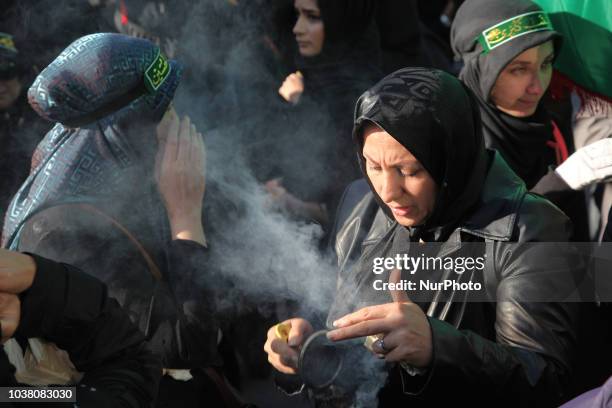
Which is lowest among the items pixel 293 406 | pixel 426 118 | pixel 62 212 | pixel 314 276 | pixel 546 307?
pixel 293 406

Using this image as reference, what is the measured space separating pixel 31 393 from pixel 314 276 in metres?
1.20

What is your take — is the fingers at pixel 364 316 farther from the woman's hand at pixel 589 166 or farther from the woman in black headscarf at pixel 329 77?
the woman in black headscarf at pixel 329 77

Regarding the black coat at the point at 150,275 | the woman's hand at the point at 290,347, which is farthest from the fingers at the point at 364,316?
the black coat at the point at 150,275

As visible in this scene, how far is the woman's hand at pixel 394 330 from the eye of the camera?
2668 millimetres

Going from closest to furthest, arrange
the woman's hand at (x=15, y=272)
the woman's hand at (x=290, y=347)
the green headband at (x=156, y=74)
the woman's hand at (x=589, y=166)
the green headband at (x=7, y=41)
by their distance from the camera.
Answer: the woman's hand at (x=15, y=272), the woman's hand at (x=290, y=347), the woman's hand at (x=589, y=166), the green headband at (x=156, y=74), the green headband at (x=7, y=41)

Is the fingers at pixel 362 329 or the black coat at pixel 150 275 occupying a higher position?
the fingers at pixel 362 329

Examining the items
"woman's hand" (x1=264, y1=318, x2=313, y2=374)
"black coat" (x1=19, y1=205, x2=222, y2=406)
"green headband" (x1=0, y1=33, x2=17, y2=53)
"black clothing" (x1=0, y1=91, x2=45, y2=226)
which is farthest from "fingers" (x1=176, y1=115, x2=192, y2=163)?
"green headband" (x1=0, y1=33, x2=17, y2=53)

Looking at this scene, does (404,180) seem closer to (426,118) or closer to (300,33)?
(426,118)

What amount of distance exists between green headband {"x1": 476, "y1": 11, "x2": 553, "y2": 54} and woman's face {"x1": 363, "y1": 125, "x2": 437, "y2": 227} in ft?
4.21

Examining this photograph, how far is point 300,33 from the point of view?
17.1 ft

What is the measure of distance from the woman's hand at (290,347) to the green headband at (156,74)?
1274mm

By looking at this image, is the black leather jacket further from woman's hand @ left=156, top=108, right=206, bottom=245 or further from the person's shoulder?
woman's hand @ left=156, top=108, right=206, bottom=245

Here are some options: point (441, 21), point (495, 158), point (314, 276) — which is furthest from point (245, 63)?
point (495, 158)

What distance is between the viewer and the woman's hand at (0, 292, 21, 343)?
2615mm
